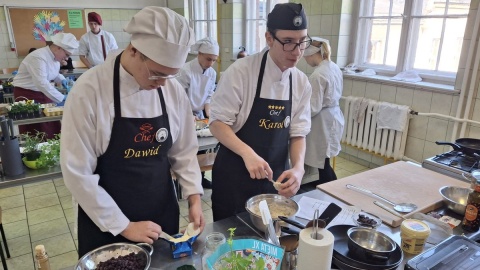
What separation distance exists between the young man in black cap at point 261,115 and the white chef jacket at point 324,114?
130 centimetres

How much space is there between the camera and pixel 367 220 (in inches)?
52.4

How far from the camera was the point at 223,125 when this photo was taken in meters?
1.66

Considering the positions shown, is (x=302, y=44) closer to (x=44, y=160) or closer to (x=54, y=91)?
(x=44, y=160)

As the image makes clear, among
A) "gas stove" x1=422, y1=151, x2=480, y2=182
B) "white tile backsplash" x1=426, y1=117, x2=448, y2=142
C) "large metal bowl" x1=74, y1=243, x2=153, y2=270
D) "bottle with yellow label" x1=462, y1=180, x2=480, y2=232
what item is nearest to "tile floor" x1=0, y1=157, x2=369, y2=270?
"large metal bowl" x1=74, y1=243, x2=153, y2=270

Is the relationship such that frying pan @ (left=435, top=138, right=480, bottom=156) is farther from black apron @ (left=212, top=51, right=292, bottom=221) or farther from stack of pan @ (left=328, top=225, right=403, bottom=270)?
stack of pan @ (left=328, top=225, right=403, bottom=270)

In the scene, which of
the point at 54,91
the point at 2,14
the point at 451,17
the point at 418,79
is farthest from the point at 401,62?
the point at 2,14

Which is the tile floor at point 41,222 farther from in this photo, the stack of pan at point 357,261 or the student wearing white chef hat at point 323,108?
the stack of pan at point 357,261

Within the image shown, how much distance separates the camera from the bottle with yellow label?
4.24 feet

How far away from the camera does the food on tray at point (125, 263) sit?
1015 mm

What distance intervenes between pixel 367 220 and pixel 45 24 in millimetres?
8176

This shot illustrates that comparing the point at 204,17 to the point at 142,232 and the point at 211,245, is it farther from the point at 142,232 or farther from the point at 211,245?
the point at 211,245

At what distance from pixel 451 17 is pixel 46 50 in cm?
449

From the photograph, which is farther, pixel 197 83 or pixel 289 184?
pixel 197 83

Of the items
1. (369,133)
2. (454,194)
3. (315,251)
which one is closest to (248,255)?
(315,251)
